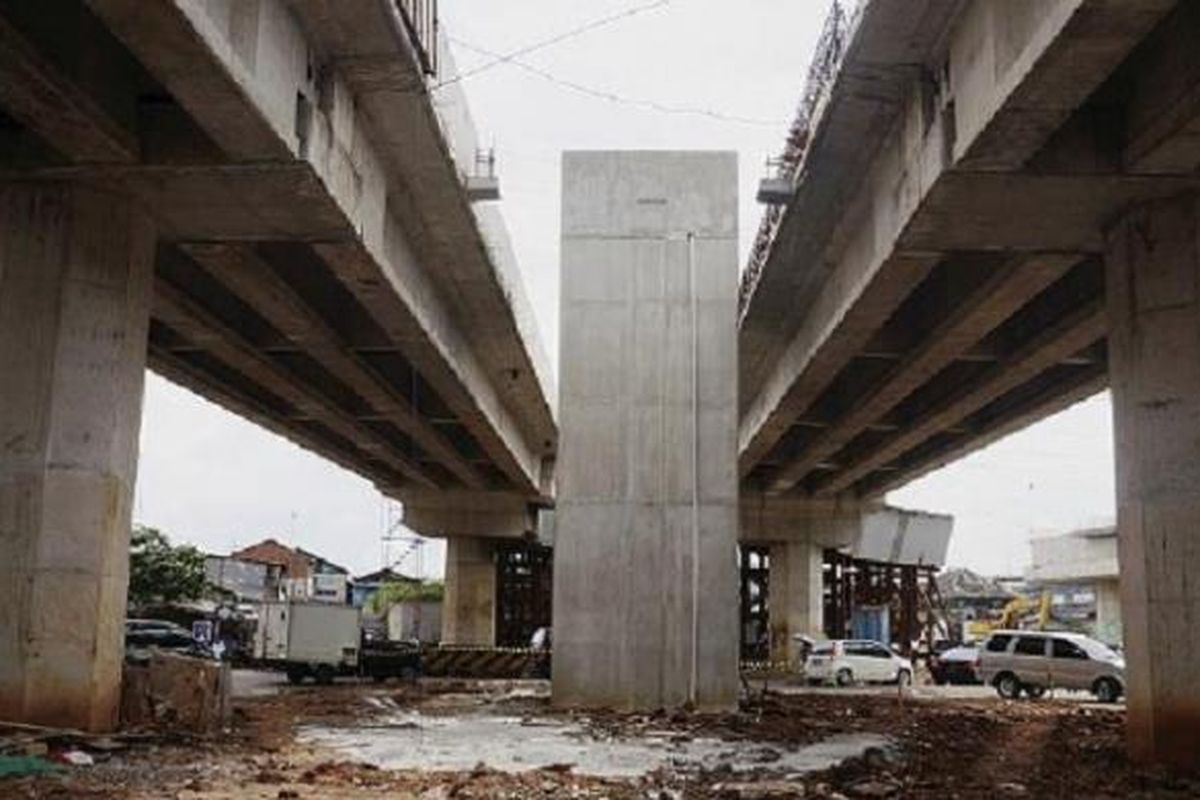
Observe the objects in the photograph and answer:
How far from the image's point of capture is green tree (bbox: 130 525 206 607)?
58.6 metres

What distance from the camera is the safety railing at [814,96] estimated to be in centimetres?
1680

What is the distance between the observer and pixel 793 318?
28484 millimetres

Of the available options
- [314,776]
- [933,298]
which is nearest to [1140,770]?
[314,776]

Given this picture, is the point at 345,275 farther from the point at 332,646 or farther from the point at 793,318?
the point at 332,646

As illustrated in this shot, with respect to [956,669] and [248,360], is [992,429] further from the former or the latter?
[248,360]

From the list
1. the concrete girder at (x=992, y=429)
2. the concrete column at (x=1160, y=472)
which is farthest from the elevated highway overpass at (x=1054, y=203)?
the concrete girder at (x=992, y=429)

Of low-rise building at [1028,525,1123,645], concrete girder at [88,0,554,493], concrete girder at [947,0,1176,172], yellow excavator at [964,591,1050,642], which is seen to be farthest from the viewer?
low-rise building at [1028,525,1123,645]

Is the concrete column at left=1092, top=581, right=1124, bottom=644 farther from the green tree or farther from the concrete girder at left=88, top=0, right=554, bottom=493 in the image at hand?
the concrete girder at left=88, top=0, right=554, bottom=493

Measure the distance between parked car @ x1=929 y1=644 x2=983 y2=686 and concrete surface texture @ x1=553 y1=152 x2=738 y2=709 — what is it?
2138 centimetres

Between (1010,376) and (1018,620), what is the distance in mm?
45916

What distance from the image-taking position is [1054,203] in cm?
1644

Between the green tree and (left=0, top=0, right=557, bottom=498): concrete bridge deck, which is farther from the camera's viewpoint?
the green tree

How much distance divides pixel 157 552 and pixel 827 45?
47.2 m

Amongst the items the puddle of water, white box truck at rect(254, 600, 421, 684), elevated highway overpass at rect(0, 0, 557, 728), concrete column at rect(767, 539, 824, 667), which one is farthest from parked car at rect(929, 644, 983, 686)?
elevated highway overpass at rect(0, 0, 557, 728)
